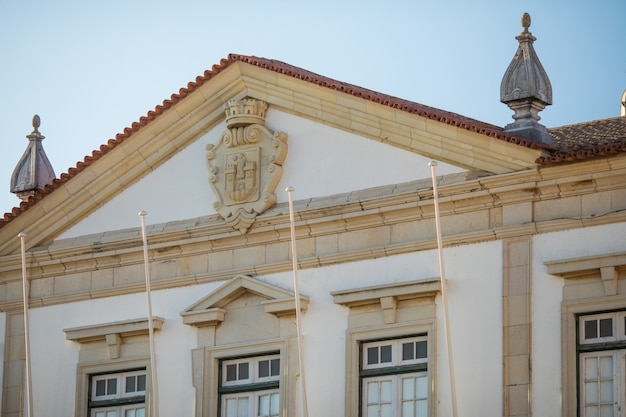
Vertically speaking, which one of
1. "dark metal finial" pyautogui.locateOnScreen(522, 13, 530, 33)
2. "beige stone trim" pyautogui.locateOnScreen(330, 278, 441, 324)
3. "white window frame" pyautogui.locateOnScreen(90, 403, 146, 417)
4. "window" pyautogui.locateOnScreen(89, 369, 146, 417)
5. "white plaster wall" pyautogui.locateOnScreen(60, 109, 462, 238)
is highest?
"dark metal finial" pyautogui.locateOnScreen(522, 13, 530, 33)

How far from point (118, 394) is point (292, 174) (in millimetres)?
3832

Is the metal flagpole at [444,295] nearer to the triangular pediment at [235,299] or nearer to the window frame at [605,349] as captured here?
the window frame at [605,349]

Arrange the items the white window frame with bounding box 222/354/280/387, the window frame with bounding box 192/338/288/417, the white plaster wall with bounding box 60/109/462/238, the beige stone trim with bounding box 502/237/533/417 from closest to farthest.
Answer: the beige stone trim with bounding box 502/237/533/417
the window frame with bounding box 192/338/288/417
the white plaster wall with bounding box 60/109/462/238
the white window frame with bounding box 222/354/280/387

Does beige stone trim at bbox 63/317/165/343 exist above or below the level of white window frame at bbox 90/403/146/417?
above

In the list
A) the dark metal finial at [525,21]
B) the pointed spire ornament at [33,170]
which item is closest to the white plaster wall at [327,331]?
the pointed spire ornament at [33,170]

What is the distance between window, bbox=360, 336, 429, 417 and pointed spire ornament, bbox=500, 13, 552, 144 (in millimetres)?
2928

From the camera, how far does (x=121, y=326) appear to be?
2970cm

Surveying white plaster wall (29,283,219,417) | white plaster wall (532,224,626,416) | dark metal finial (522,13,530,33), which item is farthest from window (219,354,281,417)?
dark metal finial (522,13,530,33)

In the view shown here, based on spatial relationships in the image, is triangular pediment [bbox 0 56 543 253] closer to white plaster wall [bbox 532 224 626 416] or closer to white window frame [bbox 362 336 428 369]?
white plaster wall [bbox 532 224 626 416]

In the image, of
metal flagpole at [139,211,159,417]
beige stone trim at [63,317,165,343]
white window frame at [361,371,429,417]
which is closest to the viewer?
white window frame at [361,371,429,417]

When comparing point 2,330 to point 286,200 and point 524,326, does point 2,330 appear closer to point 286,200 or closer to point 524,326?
point 286,200

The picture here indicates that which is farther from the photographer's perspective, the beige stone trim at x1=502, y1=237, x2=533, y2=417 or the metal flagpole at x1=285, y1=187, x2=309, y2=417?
the metal flagpole at x1=285, y1=187, x2=309, y2=417

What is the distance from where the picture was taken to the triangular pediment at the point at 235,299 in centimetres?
2844

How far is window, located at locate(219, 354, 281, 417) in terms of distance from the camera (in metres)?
28.5
